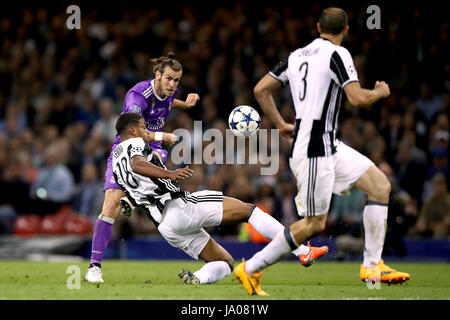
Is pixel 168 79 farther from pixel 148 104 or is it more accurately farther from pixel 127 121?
pixel 127 121

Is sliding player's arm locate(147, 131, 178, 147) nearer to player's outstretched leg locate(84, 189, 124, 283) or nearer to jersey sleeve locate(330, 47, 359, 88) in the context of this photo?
player's outstretched leg locate(84, 189, 124, 283)

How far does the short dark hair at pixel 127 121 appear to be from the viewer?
786cm

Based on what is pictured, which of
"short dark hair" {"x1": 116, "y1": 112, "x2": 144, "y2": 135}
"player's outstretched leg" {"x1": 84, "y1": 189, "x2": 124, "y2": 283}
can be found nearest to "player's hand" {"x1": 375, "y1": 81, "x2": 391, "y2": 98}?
"short dark hair" {"x1": 116, "y1": 112, "x2": 144, "y2": 135}

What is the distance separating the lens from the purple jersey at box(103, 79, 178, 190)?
339 inches

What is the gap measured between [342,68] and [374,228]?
4.92 ft

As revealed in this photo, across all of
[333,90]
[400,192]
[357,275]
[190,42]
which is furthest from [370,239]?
[190,42]

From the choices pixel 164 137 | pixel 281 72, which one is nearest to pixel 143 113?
pixel 164 137

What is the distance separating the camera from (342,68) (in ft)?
21.7

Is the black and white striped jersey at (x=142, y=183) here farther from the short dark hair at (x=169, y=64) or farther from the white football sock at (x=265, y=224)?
the short dark hair at (x=169, y=64)

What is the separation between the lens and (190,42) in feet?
56.4

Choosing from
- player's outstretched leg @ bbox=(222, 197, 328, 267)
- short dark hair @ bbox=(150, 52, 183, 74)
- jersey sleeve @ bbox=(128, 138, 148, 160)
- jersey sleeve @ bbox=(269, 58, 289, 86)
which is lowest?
player's outstretched leg @ bbox=(222, 197, 328, 267)

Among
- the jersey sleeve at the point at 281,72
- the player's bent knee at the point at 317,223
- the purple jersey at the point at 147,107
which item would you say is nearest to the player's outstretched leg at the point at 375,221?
the player's bent knee at the point at 317,223
